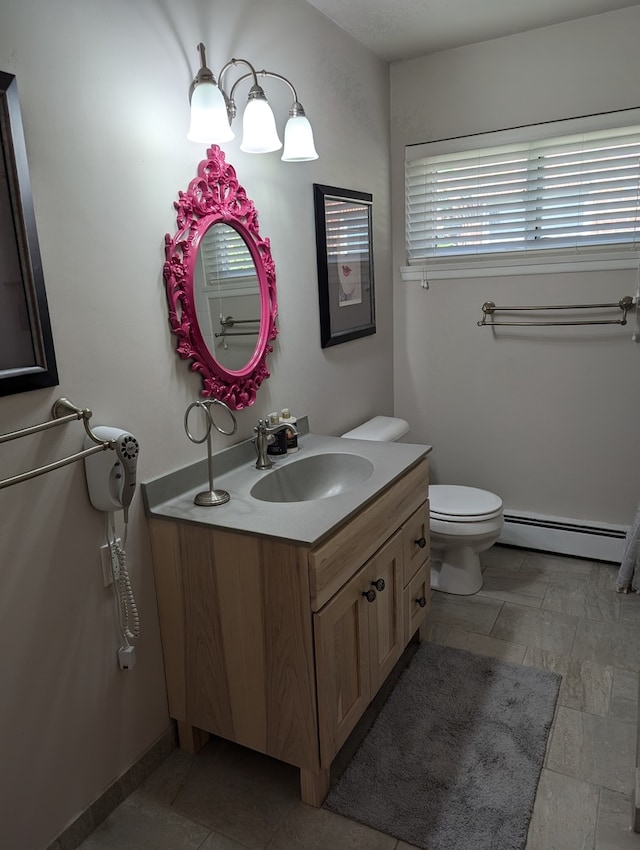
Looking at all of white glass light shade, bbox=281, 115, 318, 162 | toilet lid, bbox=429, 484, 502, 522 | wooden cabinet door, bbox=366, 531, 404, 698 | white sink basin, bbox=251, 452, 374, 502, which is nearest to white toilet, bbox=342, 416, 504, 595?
toilet lid, bbox=429, 484, 502, 522

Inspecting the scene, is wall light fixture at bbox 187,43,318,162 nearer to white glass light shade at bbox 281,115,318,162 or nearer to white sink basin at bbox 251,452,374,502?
white glass light shade at bbox 281,115,318,162

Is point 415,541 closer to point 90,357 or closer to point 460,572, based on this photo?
point 460,572

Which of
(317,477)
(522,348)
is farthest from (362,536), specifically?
(522,348)

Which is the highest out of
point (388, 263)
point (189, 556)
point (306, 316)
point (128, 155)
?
point (128, 155)

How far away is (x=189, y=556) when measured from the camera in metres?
1.69

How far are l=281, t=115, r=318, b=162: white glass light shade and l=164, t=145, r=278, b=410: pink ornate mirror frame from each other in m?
0.20

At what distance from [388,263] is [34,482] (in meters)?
2.22

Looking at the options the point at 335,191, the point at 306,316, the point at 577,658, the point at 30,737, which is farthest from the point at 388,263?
the point at 30,737

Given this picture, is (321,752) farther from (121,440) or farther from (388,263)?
(388,263)

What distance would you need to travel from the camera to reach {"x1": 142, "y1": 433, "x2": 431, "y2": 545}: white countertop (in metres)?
1.59

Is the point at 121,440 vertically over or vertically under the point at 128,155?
under

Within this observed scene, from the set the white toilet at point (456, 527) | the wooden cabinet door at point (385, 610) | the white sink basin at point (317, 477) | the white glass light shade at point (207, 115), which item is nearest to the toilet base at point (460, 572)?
the white toilet at point (456, 527)

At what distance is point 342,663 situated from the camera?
170cm

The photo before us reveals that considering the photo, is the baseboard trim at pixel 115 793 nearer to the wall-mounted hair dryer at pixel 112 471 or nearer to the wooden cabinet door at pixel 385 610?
the wooden cabinet door at pixel 385 610
